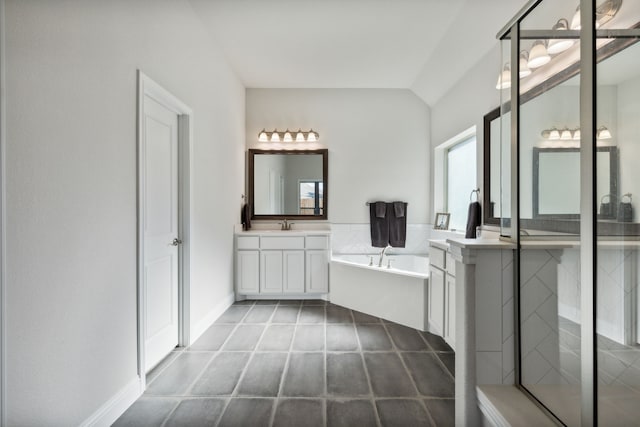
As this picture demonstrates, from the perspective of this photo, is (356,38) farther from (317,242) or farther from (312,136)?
(317,242)

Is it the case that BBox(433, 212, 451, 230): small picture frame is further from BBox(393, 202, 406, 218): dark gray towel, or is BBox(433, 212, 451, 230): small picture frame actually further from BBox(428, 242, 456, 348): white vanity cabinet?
BBox(428, 242, 456, 348): white vanity cabinet

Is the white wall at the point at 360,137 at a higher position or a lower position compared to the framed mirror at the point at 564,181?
higher

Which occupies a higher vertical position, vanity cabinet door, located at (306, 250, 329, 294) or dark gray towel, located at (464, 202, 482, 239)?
dark gray towel, located at (464, 202, 482, 239)

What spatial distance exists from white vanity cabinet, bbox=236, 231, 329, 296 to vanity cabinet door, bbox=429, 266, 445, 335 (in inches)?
55.4

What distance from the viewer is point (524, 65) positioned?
1.54 meters

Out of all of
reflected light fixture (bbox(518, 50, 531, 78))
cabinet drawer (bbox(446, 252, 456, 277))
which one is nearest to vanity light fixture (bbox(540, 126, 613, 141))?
reflected light fixture (bbox(518, 50, 531, 78))

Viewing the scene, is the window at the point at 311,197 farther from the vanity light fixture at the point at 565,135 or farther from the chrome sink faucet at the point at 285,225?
the vanity light fixture at the point at 565,135

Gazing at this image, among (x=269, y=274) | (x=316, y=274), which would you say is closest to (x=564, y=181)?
(x=316, y=274)

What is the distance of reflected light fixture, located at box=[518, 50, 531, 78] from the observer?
152 centimetres

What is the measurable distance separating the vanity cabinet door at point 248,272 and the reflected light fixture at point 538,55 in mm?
3207

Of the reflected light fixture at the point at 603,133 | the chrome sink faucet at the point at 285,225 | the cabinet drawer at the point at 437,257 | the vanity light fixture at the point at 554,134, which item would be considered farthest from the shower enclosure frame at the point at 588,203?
the chrome sink faucet at the point at 285,225

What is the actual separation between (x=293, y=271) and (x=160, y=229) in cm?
190

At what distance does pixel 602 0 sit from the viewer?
1120mm

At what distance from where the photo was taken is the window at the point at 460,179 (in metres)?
3.45
